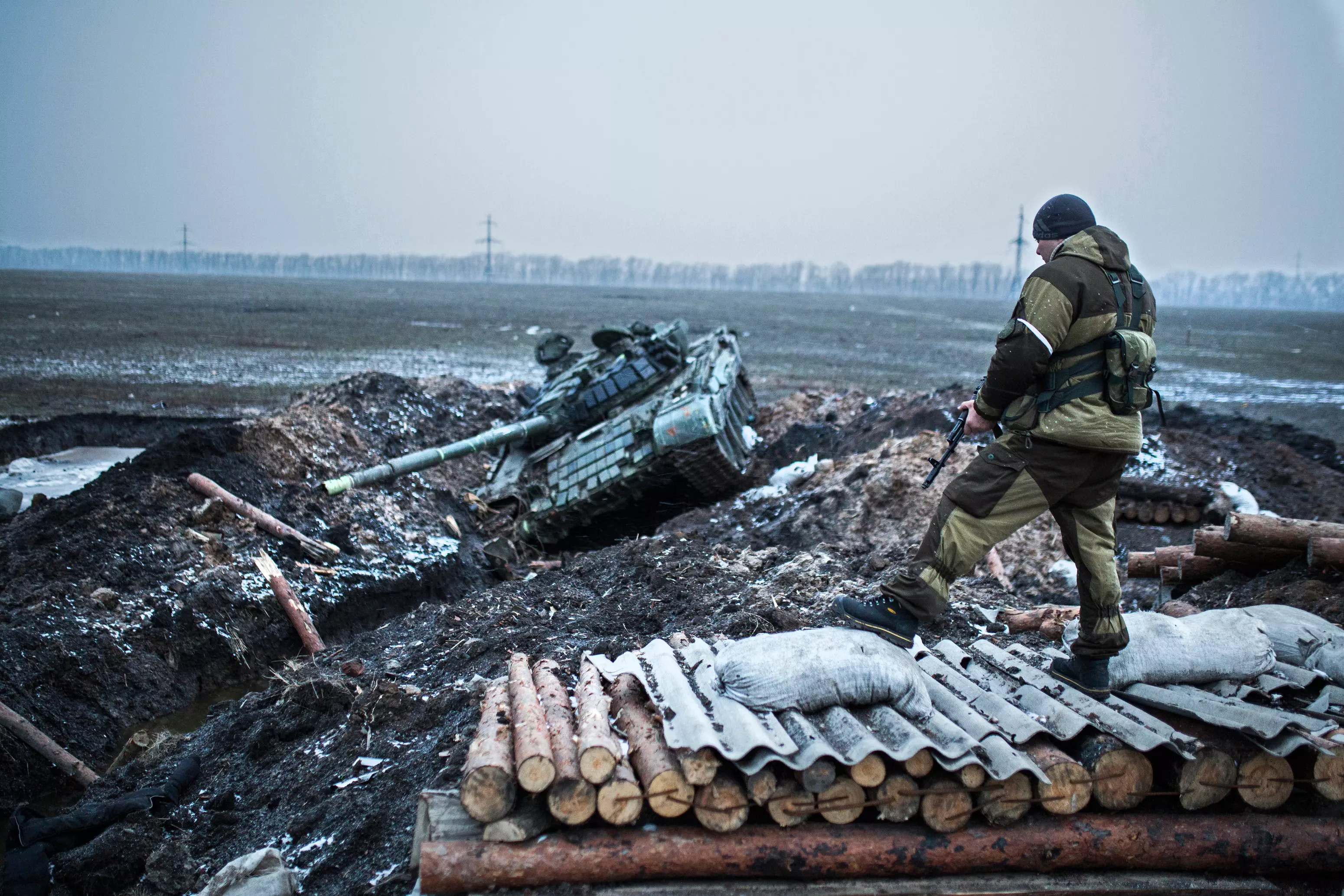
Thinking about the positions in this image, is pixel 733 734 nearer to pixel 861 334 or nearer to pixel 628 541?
pixel 628 541

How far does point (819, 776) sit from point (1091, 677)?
5.22ft

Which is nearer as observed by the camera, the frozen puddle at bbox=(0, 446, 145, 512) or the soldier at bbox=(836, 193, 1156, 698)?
the soldier at bbox=(836, 193, 1156, 698)

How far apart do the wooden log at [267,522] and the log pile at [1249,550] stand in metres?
7.48

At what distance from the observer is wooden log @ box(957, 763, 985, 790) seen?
3744mm

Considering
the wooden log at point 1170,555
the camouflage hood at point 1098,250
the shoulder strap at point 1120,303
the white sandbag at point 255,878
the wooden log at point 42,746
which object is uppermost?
the camouflage hood at point 1098,250

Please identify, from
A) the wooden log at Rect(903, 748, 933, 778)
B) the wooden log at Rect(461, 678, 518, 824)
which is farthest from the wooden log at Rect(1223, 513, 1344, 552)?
the wooden log at Rect(461, 678, 518, 824)

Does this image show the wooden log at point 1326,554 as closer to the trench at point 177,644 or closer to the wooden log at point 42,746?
the trench at point 177,644

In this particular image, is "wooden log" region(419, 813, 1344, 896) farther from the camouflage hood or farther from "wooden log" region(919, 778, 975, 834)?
the camouflage hood

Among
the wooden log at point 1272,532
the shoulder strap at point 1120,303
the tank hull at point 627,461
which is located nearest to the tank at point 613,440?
the tank hull at point 627,461

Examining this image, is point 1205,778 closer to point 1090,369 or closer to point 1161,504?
point 1090,369

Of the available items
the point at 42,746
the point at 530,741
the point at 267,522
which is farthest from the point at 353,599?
the point at 530,741

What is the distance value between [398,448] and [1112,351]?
11.2 m

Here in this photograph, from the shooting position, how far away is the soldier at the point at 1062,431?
4.13m

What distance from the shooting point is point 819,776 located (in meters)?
3.70
